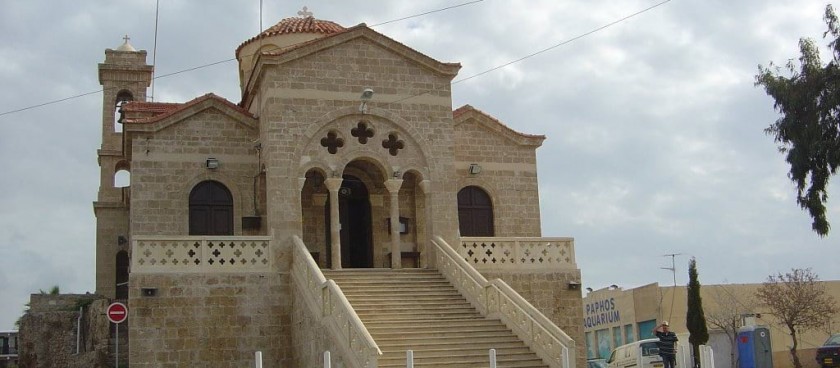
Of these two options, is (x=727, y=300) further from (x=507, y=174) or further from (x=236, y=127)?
(x=236, y=127)

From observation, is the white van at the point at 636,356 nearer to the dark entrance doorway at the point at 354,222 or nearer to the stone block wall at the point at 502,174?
the stone block wall at the point at 502,174

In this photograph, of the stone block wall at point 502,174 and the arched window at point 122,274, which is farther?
the arched window at point 122,274

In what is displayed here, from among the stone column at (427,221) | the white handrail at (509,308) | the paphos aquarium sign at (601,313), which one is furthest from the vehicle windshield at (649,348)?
the paphos aquarium sign at (601,313)

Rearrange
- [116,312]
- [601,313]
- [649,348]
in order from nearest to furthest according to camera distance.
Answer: [116,312], [649,348], [601,313]

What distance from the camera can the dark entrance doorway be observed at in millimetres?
24859

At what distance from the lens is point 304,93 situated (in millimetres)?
22766

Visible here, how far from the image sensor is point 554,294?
23234mm

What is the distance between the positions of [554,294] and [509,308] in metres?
3.78

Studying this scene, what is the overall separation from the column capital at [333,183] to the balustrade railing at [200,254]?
1953 millimetres

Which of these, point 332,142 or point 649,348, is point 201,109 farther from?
point 649,348

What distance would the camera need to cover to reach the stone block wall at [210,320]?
20422mm

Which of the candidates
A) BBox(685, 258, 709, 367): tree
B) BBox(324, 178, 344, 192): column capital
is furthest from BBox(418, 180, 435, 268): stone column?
BBox(685, 258, 709, 367): tree

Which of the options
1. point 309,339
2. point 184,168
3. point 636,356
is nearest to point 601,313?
point 636,356

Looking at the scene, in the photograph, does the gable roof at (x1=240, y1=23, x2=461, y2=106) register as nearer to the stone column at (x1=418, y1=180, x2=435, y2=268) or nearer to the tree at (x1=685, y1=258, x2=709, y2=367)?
the stone column at (x1=418, y1=180, x2=435, y2=268)
